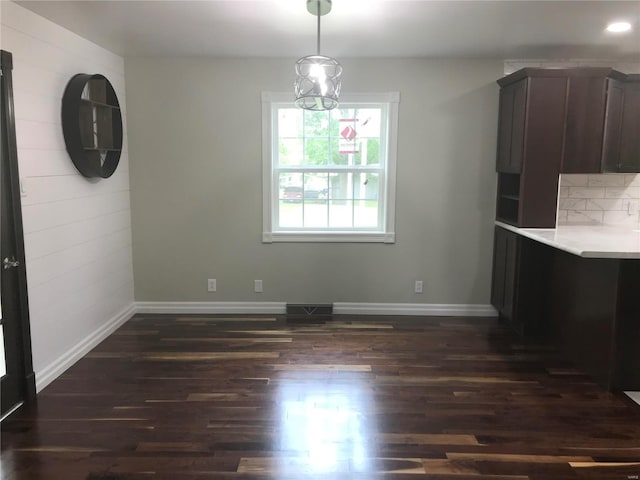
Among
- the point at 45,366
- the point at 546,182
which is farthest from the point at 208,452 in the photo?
the point at 546,182

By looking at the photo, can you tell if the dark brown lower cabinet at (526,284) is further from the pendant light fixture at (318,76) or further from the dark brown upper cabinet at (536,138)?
the pendant light fixture at (318,76)

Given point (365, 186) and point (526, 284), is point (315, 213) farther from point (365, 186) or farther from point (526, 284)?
point (526, 284)

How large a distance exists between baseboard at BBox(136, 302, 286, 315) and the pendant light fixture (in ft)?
7.65

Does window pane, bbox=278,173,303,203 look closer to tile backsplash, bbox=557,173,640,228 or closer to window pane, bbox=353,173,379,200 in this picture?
window pane, bbox=353,173,379,200

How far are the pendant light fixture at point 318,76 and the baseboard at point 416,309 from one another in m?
2.31

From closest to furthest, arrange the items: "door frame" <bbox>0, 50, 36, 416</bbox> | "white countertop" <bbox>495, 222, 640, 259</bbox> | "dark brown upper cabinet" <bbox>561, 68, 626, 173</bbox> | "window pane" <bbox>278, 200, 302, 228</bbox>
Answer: "door frame" <bbox>0, 50, 36, 416</bbox> < "white countertop" <bbox>495, 222, 640, 259</bbox> < "dark brown upper cabinet" <bbox>561, 68, 626, 173</bbox> < "window pane" <bbox>278, 200, 302, 228</bbox>

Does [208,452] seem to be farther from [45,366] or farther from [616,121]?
[616,121]

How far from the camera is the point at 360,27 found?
3486 millimetres

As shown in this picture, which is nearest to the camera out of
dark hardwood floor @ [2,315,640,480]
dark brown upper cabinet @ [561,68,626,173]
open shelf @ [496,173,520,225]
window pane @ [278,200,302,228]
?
dark hardwood floor @ [2,315,640,480]

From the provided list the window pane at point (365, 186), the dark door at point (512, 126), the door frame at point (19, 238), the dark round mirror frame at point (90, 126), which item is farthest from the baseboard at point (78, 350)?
the dark door at point (512, 126)

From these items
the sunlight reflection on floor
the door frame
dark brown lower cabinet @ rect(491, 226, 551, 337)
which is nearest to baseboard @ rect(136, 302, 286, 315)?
the sunlight reflection on floor

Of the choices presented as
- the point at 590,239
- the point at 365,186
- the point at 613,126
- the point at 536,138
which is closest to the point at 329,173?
the point at 365,186

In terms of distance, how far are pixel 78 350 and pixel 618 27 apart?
4533 mm

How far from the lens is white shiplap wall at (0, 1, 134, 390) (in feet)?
9.86
